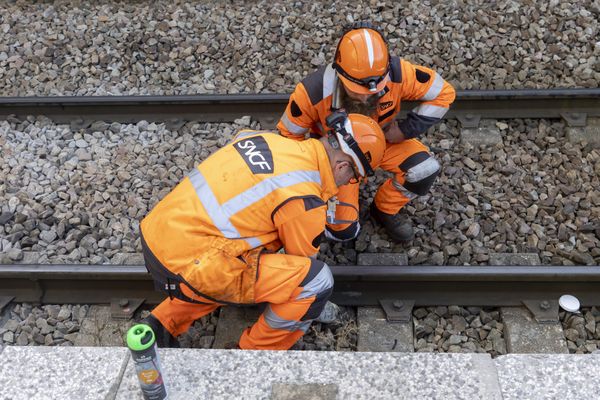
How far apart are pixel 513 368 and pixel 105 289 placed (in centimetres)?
278

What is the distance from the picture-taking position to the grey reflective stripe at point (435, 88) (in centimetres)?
440

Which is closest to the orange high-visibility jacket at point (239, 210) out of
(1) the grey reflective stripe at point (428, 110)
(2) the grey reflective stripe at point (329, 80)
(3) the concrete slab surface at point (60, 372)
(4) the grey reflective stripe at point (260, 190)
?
(4) the grey reflective stripe at point (260, 190)

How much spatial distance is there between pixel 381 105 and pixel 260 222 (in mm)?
1445

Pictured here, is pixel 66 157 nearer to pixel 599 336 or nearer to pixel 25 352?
pixel 25 352

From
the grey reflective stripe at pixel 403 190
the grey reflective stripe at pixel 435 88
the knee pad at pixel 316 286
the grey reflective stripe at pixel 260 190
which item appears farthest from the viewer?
the grey reflective stripe at pixel 403 190

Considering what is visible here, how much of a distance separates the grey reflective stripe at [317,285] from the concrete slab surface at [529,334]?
131cm

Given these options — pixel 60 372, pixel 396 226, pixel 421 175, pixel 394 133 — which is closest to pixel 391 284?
pixel 396 226

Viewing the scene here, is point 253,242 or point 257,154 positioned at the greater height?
point 257,154

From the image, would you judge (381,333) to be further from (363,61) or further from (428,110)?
(363,61)

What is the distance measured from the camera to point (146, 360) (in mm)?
2863

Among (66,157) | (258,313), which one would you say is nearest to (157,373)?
(258,313)

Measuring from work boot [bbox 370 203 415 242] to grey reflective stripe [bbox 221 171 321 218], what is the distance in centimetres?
134

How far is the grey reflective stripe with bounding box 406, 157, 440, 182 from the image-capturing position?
449 centimetres

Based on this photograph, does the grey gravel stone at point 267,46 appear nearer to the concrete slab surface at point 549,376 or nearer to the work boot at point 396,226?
the work boot at point 396,226
